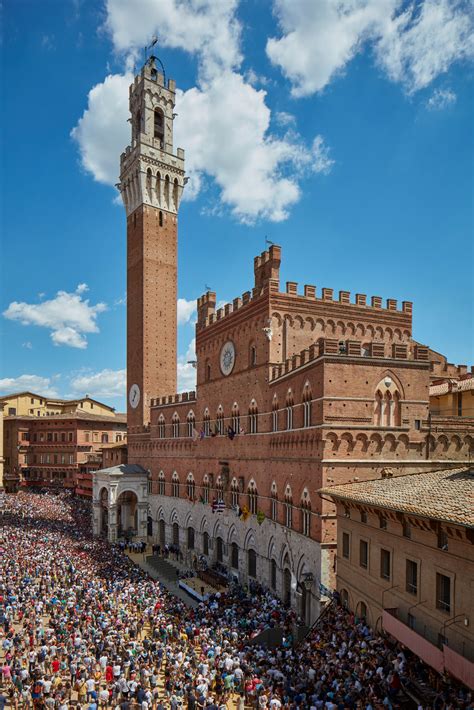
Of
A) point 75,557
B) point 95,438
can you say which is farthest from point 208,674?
point 95,438

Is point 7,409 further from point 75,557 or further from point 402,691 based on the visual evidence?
point 402,691

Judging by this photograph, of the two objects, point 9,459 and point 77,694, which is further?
point 9,459

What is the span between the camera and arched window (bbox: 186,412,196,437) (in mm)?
45203

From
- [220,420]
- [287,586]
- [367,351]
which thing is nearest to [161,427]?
[220,420]

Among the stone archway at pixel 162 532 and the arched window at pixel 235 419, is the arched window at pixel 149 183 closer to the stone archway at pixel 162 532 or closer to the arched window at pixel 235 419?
the arched window at pixel 235 419

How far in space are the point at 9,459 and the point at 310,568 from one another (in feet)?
216

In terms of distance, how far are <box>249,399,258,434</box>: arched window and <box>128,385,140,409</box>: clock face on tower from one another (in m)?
22.3

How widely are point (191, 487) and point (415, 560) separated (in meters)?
29.5

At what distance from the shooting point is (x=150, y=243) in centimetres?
5500

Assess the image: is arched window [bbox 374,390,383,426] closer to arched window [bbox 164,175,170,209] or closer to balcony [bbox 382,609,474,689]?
balcony [bbox 382,609,474,689]

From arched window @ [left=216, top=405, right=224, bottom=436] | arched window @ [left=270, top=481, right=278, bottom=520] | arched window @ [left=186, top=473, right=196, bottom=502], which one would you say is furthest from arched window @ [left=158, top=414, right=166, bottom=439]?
arched window @ [left=270, top=481, right=278, bottom=520]

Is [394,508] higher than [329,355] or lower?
lower

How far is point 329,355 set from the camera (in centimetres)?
2438

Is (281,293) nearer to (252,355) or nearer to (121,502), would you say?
(252,355)
